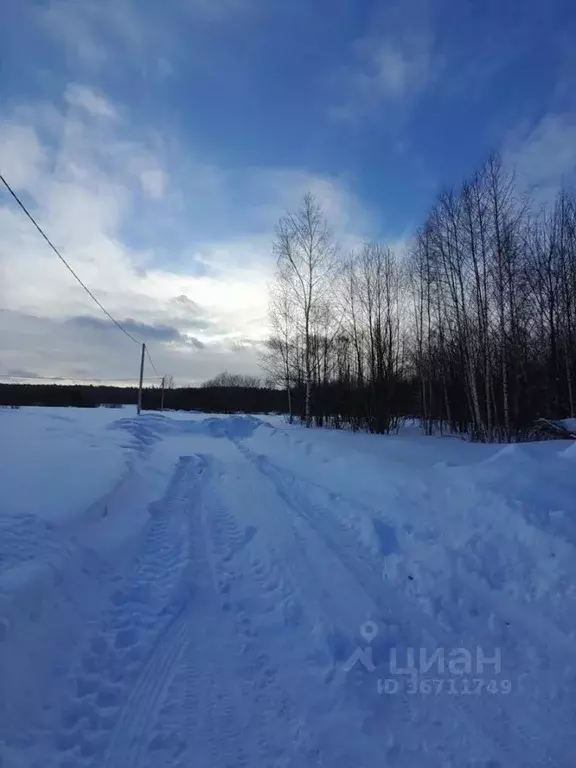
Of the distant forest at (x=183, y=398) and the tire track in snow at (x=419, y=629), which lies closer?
the tire track in snow at (x=419, y=629)

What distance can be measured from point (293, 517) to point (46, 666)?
416cm

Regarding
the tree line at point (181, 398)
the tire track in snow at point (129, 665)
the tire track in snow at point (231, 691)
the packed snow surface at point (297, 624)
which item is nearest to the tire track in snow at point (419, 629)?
the packed snow surface at point (297, 624)

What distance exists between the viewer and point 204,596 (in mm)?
4152

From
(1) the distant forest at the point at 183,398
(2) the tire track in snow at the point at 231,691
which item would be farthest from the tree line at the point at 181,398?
(2) the tire track in snow at the point at 231,691

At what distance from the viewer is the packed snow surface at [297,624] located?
244 centimetres

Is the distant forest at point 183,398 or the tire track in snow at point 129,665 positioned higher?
the distant forest at point 183,398

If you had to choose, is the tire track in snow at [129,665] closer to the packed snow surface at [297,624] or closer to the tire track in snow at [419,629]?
the packed snow surface at [297,624]

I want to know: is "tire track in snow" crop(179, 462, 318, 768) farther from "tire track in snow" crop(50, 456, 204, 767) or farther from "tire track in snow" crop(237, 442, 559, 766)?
"tire track in snow" crop(237, 442, 559, 766)

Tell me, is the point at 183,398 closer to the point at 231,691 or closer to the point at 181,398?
the point at 181,398

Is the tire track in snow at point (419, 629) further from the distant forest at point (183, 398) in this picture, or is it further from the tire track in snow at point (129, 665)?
the distant forest at point (183, 398)

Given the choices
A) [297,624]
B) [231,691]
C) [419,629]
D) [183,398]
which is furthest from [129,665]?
[183,398]

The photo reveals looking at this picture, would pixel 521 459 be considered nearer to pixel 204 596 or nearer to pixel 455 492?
pixel 455 492

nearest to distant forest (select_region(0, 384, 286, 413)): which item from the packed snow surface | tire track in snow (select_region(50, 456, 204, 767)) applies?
the packed snow surface

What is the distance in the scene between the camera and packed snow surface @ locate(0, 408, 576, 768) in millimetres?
2438
